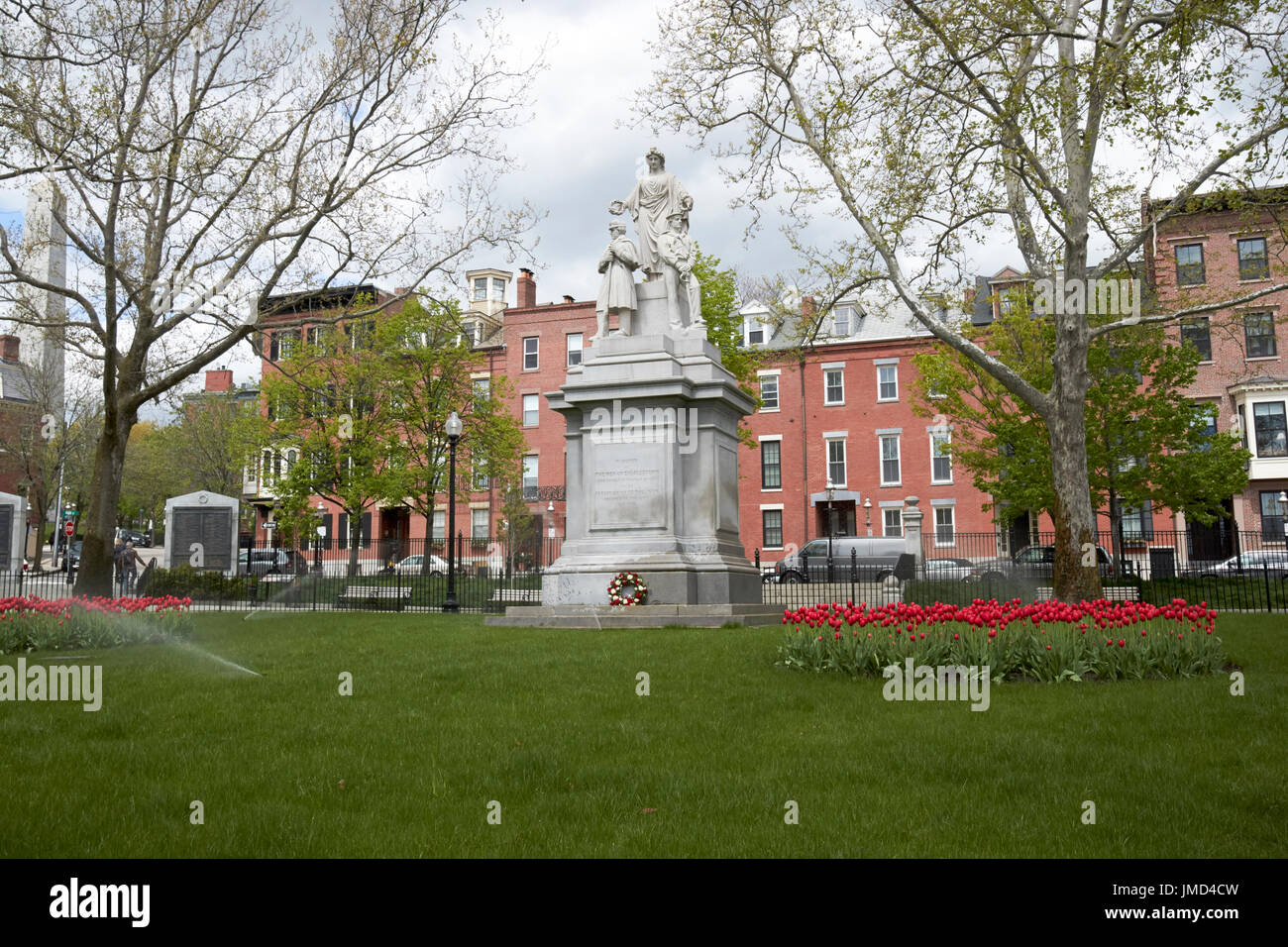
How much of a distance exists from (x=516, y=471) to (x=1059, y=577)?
3194 centimetres

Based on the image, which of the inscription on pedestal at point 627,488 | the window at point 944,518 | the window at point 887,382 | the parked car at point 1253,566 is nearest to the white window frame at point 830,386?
the window at point 887,382

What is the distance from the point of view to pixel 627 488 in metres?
18.0

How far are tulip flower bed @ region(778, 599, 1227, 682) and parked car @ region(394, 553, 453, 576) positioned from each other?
68.3 ft

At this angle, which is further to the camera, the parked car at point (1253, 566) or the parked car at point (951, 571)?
the parked car at point (1253, 566)

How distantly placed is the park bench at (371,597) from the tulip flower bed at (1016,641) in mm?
17279

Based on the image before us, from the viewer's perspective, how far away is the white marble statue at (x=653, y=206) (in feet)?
Answer: 63.3

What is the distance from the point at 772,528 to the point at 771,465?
11.4 ft

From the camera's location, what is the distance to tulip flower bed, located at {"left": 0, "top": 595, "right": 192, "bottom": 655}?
13.1m

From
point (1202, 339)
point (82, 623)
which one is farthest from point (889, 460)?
point (82, 623)

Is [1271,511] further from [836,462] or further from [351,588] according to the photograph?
[351,588]

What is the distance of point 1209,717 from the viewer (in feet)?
25.6

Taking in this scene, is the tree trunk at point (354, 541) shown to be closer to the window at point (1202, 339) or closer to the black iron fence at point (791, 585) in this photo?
the black iron fence at point (791, 585)
